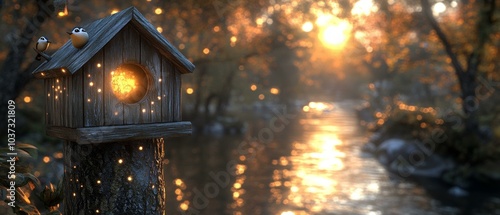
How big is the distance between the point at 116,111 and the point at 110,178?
0.59 meters

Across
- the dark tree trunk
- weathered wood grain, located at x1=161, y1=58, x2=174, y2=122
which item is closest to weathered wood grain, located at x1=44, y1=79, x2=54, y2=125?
the dark tree trunk

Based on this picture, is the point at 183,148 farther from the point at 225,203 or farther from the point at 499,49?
the point at 499,49

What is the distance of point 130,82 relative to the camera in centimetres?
425

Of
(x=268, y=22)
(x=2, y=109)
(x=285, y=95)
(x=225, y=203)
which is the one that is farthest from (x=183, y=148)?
(x=285, y=95)

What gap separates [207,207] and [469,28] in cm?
1143

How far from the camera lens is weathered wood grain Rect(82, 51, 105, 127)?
384cm

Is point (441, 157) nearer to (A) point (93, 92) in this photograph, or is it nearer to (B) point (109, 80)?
(B) point (109, 80)

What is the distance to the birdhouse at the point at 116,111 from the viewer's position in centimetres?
386

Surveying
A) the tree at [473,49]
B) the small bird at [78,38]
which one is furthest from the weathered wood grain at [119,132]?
the tree at [473,49]

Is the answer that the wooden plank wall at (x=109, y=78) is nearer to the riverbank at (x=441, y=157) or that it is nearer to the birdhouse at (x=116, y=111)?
the birdhouse at (x=116, y=111)

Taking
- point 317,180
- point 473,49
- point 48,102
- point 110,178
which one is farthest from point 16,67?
point 473,49

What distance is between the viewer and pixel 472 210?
40.3 ft

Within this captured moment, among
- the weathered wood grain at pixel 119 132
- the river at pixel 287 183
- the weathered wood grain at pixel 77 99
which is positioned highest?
the weathered wood grain at pixel 77 99

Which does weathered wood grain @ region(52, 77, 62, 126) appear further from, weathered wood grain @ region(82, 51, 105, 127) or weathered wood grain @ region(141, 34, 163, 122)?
weathered wood grain @ region(141, 34, 163, 122)
